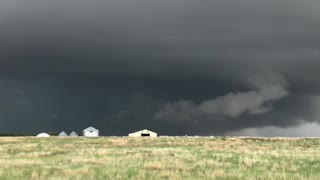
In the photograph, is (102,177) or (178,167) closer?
(102,177)

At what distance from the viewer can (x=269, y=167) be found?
29562 millimetres

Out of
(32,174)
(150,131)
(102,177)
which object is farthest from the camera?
(150,131)

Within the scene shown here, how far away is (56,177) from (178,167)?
776cm

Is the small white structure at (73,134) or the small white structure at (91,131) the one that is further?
the small white structure at (73,134)

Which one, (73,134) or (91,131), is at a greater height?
(91,131)

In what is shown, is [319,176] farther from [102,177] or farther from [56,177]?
[56,177]

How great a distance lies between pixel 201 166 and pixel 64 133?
12607 cm

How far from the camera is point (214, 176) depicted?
946 inches

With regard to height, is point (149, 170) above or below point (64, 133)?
below

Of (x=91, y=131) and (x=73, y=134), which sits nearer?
(x=91, y=131)

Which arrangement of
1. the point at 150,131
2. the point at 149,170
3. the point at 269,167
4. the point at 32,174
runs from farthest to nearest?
1. the point at 150,131
2. the point at 269,167
3. the point at 149,170
4. the point at 32,174

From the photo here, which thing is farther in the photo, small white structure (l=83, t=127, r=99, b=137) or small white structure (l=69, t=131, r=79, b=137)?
small white structure (l=69, t=131, r=79, b=137)

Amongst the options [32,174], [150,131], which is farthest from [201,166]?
[150,131]

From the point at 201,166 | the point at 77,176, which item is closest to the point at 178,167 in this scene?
the point at 201,166
